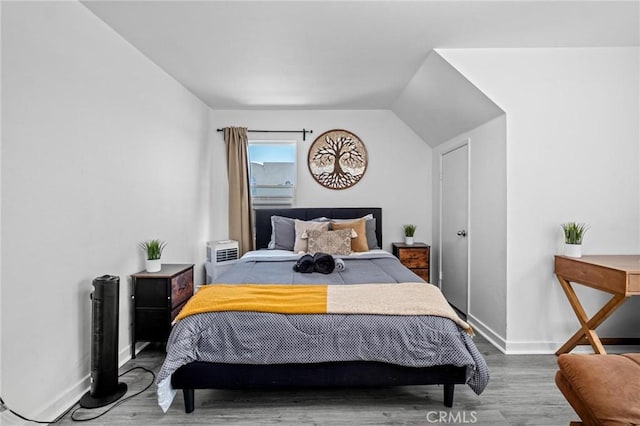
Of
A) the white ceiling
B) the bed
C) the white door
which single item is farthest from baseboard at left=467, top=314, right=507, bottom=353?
the white ceiling

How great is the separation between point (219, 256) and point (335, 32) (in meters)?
2.81

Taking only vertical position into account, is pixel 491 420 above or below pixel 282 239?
below

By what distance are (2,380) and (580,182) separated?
162 inches

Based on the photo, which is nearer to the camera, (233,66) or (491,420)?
(491,420)

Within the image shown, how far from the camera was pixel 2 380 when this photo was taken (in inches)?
61.8

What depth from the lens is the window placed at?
4.37 metres

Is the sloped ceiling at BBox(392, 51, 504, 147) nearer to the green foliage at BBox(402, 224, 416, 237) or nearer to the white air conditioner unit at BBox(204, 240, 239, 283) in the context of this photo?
the green foliage at BBox(402, 224, 416, 237)

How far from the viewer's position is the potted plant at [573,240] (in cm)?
253

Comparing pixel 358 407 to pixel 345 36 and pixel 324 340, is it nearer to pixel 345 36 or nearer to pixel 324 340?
pixel 324 340

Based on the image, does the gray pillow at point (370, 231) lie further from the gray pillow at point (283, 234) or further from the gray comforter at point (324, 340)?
the gray comforter at point (324, 340)

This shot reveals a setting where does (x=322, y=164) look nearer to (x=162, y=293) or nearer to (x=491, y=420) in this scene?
(x=162, y=293)

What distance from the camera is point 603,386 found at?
1161mm

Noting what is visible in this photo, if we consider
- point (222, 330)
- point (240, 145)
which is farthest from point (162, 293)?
point (240, 145)

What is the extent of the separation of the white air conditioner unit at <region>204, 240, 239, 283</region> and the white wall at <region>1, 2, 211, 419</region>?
1063 millimetres
